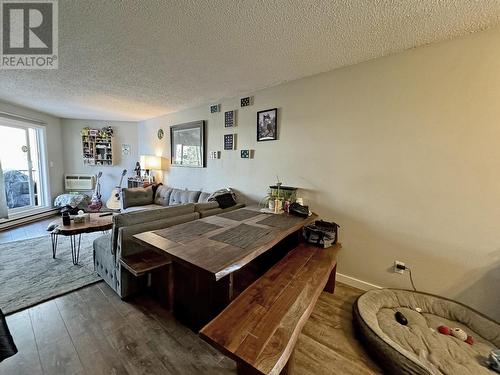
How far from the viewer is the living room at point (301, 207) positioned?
1.37 meters

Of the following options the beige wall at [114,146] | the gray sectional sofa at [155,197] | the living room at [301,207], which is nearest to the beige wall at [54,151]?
the beige wall at [114,146]

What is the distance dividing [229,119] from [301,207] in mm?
1894

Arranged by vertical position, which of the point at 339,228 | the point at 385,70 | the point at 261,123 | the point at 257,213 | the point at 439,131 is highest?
the point at 385,70

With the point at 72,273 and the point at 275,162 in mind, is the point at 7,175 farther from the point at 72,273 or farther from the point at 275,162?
the point at 275,162

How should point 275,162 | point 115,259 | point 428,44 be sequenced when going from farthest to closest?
1. point 275,162
2. point 115,259
3. point 428,44

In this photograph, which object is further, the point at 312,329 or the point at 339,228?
the point at 339,228

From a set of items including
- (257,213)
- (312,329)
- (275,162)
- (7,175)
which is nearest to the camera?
(312,329)

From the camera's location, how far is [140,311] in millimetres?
1813

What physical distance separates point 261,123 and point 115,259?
7.74ft

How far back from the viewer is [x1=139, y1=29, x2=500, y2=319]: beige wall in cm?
165

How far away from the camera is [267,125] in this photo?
2.83m

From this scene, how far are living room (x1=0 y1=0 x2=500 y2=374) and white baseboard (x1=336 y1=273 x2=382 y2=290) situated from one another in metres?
0.01

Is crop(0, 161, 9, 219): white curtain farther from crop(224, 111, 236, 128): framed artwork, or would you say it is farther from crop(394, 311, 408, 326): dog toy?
crop(394, 311, 408, 326): dog toy

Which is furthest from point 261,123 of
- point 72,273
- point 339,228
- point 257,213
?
point 72,273
